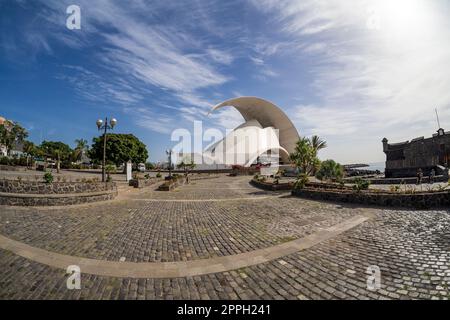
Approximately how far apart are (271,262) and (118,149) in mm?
43296

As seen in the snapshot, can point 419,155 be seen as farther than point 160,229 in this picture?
Yes

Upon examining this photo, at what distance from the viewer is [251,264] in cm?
419

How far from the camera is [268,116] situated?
64438 mm

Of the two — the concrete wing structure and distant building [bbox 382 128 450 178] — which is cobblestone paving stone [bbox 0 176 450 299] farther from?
the concrete wing structure

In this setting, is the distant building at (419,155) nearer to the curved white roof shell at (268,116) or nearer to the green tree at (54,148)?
the curved white roof shell at (268,116)

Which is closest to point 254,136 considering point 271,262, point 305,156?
point 305,156

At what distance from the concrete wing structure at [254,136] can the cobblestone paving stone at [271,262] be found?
4466cm

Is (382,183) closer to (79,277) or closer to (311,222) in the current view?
(311,222)

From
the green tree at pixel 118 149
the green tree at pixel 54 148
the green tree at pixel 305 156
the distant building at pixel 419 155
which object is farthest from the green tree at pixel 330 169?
the green tree at pixel 54 148

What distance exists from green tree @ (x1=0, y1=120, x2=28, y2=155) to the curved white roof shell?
4890 centimetres

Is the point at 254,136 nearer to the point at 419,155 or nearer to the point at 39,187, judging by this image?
the point at 419,155

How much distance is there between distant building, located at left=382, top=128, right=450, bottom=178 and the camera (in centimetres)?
2638

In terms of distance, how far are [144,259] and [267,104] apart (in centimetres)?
6249

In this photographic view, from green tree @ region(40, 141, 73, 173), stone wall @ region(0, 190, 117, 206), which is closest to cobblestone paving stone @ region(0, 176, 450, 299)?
stone wall @ region(0, 190, 117, 206)
